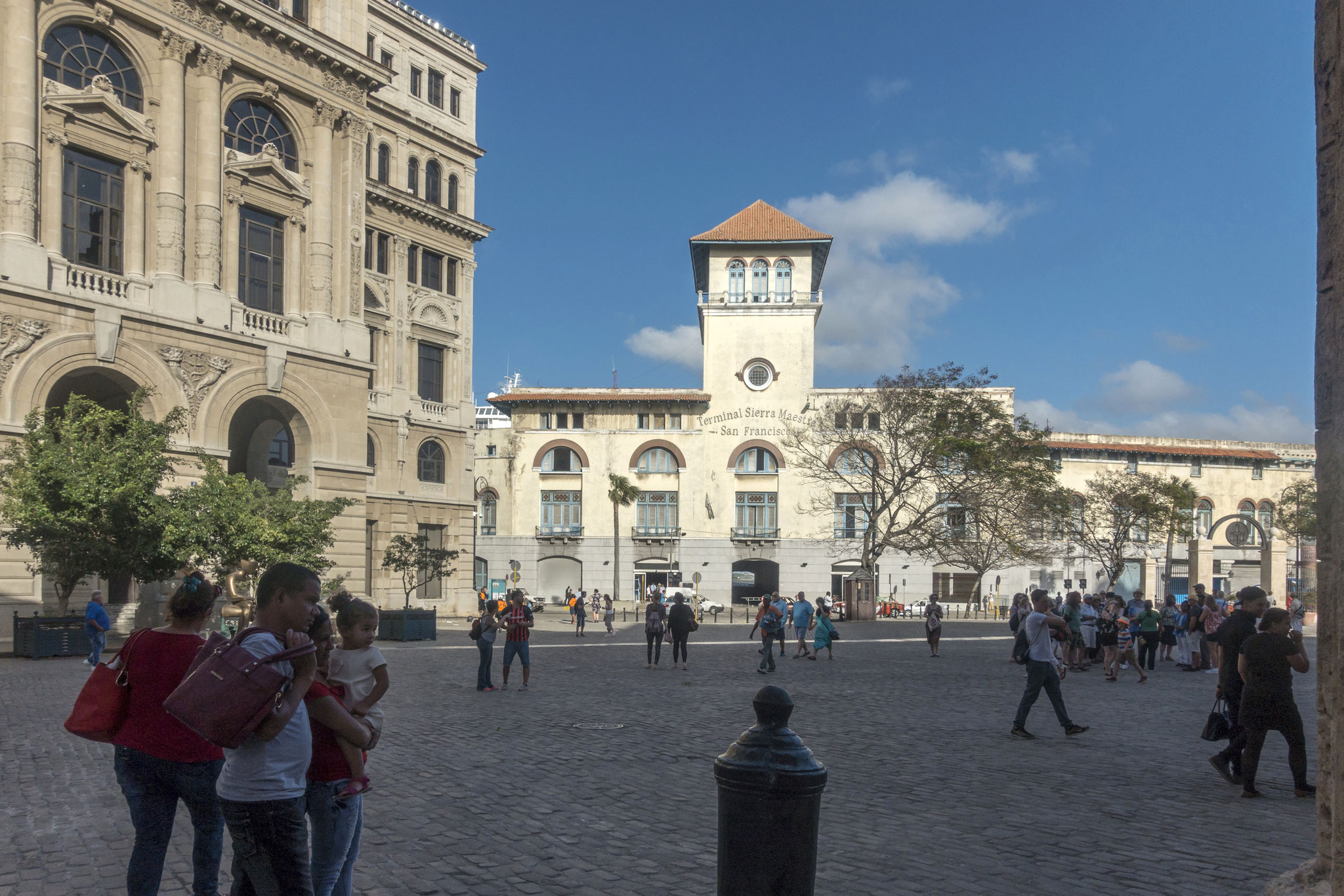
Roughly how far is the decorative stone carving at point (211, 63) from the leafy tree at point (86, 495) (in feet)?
35.8

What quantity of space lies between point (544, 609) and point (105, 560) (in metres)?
39.1

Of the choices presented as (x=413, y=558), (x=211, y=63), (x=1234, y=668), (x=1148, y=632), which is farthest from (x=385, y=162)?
(x=1234, y=668)

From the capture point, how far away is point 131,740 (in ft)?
14.4

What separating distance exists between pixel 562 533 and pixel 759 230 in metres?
22.6

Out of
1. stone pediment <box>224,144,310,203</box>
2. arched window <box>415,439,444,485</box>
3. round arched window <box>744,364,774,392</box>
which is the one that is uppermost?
stone pediment <box>224,144,310,203</box>

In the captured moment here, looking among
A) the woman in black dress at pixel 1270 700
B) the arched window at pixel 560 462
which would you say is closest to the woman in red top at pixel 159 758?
the woman in black dress at pixel 1270 700

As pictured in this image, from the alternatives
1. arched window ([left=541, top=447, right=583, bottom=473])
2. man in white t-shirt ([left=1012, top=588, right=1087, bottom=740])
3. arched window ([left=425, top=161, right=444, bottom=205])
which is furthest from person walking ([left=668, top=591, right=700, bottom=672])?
arched window ([left=541, top=447, right=583, bottom=473])

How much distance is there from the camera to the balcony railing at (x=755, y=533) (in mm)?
59219

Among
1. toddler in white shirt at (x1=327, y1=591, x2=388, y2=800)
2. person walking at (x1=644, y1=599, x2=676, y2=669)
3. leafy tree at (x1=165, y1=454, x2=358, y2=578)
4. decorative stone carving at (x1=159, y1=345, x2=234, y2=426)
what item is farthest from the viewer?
decorative stone carving at (x1=159, y1=345, x2=234, y2=426)

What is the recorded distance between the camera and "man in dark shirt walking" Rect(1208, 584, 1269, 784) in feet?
29.5

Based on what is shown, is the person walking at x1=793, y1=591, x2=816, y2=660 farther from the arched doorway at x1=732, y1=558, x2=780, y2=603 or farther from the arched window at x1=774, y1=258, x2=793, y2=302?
the arched window at x1=774, y1=258, x2=793, y2=302

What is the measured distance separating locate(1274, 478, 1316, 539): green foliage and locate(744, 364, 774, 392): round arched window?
33.3 m

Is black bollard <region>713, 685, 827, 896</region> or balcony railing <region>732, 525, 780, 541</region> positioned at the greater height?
black bollard <region>713, 685, 827, 896</region>

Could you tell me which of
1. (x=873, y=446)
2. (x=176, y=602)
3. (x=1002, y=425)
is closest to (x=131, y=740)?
(x=176, y=602)
